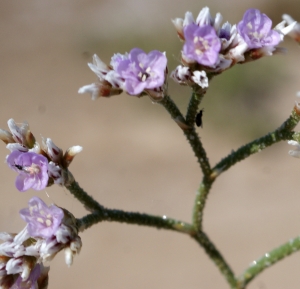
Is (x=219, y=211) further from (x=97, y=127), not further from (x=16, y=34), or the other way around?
(x=16, y=34)

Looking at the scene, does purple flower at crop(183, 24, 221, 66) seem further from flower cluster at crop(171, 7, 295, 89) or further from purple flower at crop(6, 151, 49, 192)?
purple flower at crop(6, 151, 49, 192)

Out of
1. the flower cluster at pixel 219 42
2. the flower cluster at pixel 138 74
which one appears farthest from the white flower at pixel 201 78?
Result: the flower cluster at pixel 138 74

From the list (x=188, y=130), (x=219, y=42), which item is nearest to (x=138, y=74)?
(x=219, y=42)

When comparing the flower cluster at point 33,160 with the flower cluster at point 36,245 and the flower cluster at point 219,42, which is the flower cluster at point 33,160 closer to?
the flower cluster at point 36,245

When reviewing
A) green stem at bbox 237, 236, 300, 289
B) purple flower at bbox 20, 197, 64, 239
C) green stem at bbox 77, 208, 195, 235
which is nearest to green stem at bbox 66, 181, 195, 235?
green stem at bbox 77, 208, 195, 235

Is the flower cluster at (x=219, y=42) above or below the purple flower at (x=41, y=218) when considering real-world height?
above

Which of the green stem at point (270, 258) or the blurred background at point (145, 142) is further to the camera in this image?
the blurred background at point (145, 142)

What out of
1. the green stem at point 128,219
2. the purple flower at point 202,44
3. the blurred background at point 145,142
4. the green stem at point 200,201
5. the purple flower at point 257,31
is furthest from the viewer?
the blurred background at point 145,142
